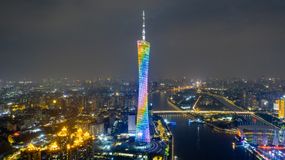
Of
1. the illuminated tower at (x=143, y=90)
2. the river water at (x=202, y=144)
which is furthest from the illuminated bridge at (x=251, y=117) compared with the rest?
the illuminated tower at (x=143, y=90)

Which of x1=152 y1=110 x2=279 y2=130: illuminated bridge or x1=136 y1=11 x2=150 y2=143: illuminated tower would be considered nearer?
x1=136 y1=11 x2=150 y2=143: illuminated tower

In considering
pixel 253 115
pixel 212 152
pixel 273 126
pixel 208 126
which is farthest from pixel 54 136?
pixel 253 115

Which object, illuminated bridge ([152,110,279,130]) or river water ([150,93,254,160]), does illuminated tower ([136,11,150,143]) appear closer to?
river water ([150,93,254,160])

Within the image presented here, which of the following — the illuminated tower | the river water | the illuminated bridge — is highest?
the illuminated tower

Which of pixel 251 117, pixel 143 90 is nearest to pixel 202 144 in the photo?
pixel 143 90

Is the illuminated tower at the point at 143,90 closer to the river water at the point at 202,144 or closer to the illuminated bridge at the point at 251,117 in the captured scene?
the river water at the point at 202,144

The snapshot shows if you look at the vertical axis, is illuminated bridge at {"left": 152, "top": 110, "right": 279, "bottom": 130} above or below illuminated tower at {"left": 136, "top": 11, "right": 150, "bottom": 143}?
below

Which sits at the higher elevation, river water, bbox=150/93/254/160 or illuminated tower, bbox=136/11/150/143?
illuminated tower, bbox=136/11/150/143

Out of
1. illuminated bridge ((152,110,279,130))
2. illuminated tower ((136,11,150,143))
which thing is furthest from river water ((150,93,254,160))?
illuminated bridge ((152,110,279,130))

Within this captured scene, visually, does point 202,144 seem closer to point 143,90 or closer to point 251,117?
point 143,90
